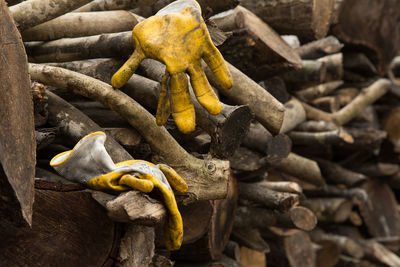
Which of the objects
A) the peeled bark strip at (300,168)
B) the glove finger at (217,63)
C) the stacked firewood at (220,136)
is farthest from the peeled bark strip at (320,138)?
the glove finger at (217,63)

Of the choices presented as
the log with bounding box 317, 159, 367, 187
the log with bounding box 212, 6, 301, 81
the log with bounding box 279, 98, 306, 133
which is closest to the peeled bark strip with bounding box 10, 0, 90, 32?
the log with bounding box 212, 6, 301, 81

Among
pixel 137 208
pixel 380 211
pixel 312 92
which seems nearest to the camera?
pixel 137 208

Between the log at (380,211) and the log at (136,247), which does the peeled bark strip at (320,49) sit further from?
the log at (136,247)

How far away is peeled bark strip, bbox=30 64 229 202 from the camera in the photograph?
88.5 inches

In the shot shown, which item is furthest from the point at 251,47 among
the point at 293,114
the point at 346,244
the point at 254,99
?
the point at 346,244

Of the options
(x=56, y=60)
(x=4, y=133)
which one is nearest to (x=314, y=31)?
(x=56, y=60)

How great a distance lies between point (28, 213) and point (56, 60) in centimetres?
124

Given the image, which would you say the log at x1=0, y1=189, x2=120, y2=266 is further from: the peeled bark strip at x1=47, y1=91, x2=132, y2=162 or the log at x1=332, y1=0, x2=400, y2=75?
the log at x1=332, y1=0, x2=400, y2=75

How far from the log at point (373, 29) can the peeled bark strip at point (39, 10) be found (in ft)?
9.42

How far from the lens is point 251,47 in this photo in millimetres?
3039

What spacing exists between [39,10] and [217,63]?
981mm

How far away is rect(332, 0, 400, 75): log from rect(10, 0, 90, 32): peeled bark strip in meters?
2.87

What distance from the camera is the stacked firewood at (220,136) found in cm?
182

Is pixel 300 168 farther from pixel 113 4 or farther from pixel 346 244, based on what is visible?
pixel 113 4
